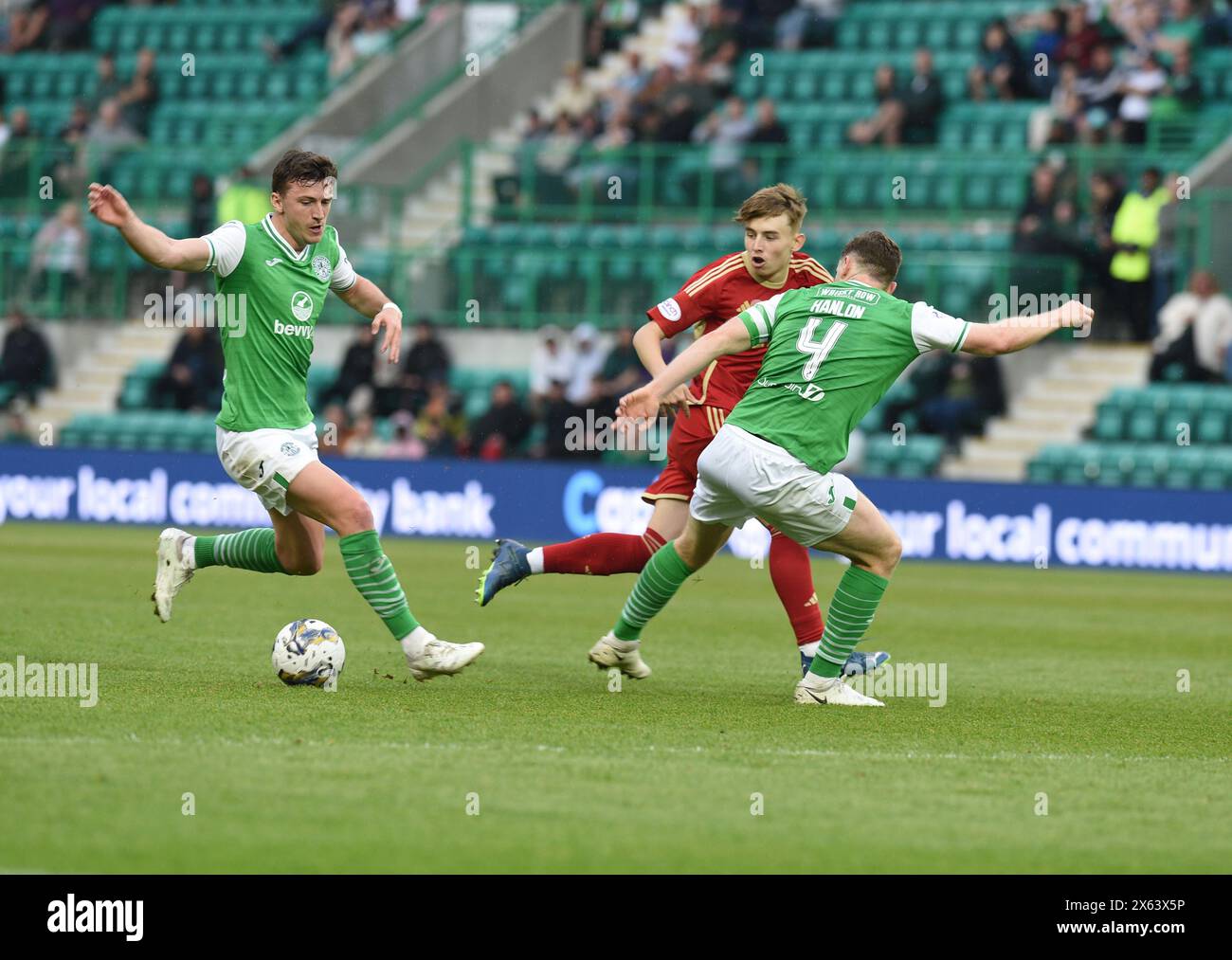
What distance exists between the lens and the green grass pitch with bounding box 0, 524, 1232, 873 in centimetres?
545

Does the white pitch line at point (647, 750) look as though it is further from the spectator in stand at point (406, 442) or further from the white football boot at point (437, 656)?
the spectator in stand at point (406, 442)

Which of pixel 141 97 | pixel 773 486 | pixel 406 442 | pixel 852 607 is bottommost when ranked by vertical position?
pixel 852 607

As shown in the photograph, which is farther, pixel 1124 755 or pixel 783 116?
pixel 783 116

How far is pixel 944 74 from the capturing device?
78.1 ft

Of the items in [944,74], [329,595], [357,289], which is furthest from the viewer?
[944,74]

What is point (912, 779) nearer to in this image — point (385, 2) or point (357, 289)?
point (357, 289)

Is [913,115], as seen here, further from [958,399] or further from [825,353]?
[825,353]

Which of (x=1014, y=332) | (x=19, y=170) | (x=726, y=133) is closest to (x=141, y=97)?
(x=19, y=170)

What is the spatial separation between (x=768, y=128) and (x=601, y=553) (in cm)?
1437

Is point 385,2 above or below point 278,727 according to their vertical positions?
above

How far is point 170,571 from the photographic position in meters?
9.38
